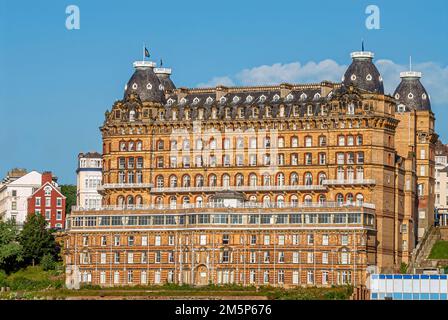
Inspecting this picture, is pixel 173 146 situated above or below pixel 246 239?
above

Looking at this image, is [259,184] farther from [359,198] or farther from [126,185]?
[126,185]

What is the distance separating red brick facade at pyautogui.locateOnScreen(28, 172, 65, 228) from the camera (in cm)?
14800

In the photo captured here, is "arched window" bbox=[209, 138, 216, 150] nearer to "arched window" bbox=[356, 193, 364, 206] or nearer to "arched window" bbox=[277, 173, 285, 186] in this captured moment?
"arched window" bbox=[277, 173, 285, 186]

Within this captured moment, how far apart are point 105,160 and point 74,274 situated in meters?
15.0

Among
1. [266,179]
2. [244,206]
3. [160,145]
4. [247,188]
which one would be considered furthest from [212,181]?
[244,206]

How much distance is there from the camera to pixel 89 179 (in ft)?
489

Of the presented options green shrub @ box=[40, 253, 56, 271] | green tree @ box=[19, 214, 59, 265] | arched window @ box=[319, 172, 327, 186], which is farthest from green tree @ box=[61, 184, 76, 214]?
arched window @ box=[319, 172, 327, 186]

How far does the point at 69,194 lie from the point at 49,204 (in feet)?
47.7

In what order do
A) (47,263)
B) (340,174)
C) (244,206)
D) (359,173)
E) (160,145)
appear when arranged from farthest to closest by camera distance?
1. (160,145)
2. (47,263)
3. (340,174)
4. (359,173)
5. (244,206)

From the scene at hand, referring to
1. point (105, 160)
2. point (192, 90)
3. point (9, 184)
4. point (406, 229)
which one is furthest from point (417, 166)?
point (9, 184)

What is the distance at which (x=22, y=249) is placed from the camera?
398 feet

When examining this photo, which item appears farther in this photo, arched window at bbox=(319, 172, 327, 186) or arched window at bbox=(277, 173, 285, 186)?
arched window at bbox=(277, 173, 285, 186)

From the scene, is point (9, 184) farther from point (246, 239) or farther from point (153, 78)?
point (246, 239)

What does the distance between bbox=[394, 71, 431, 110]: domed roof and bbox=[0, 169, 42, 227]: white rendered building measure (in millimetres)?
50278
